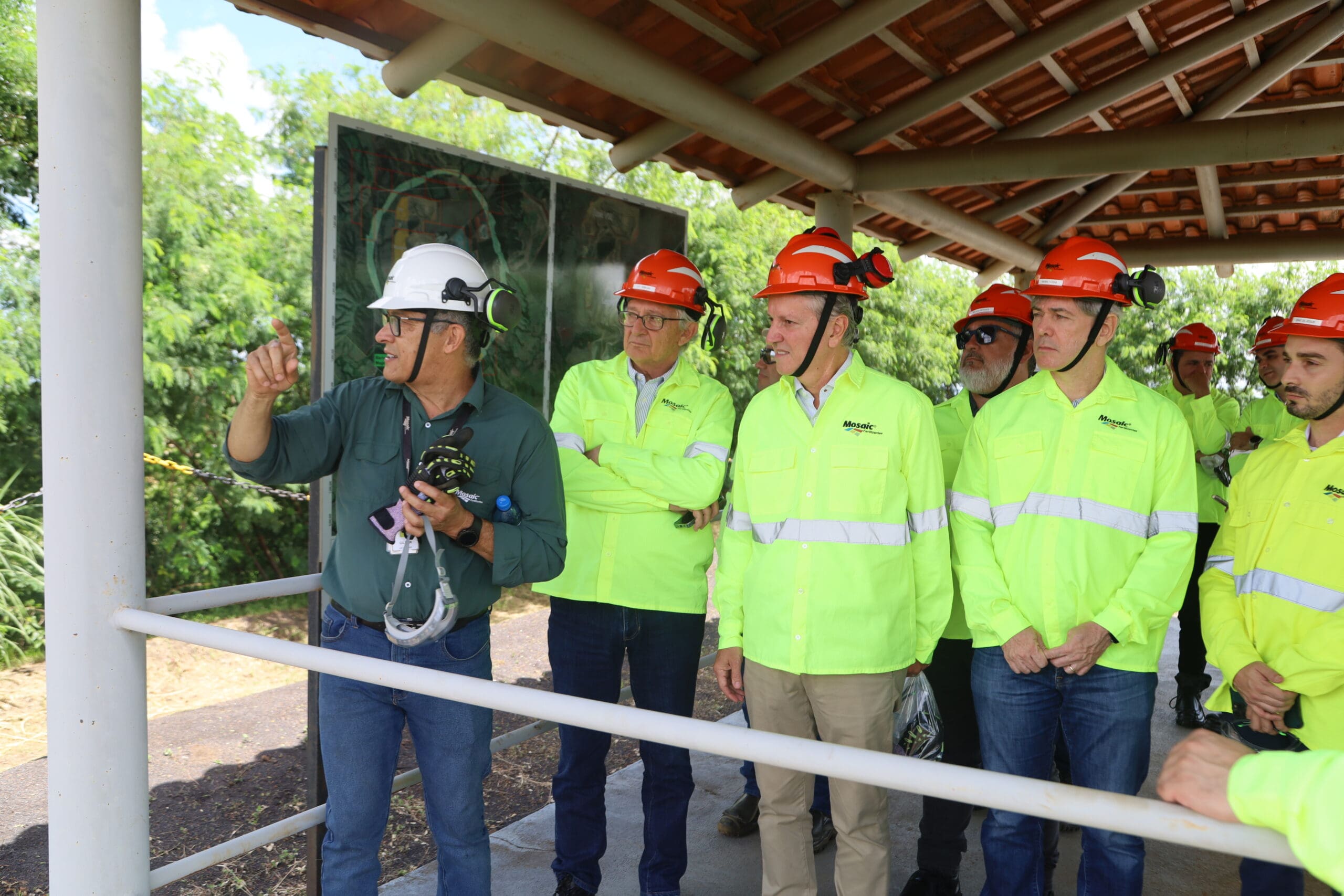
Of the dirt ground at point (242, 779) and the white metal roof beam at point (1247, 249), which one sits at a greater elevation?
the white metal roof beam at point (1247, 249)

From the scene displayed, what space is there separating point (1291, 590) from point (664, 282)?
2148mm

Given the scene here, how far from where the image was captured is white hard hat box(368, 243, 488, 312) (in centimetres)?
271

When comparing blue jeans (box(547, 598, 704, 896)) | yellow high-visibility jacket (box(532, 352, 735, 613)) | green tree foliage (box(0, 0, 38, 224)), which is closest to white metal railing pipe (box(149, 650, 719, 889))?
blue jeans (box(547, 598, 704, 896))

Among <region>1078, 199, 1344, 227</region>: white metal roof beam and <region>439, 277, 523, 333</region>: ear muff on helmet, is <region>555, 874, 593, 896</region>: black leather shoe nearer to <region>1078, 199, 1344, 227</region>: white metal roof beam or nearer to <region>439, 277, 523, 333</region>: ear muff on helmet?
<region>439, 277, 523, 333</region>: ear muff on helmet

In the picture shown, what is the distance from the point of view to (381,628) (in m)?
2.66

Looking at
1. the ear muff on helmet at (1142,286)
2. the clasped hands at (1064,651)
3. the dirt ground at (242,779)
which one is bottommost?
the dirt ground at (242,779)

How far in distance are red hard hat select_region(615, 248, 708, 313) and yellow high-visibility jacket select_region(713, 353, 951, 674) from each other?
27.1 inches

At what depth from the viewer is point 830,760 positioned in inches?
56.6

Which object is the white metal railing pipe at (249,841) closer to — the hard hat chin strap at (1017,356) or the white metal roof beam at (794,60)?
the hard hat chin strap at (1017,356)

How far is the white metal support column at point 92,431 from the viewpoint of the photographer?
216 cm

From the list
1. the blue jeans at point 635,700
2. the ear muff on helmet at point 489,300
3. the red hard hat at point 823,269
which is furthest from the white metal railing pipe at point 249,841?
the red hard hat at point 823,269

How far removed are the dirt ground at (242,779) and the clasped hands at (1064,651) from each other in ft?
10.1

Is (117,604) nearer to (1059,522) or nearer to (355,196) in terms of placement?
(355,196)

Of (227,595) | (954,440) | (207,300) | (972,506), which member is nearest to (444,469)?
(227,595)
